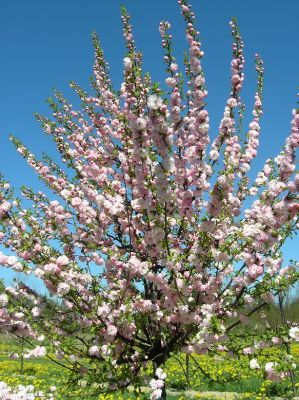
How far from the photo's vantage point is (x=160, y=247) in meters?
4.32

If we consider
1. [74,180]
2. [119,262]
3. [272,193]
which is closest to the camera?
[272,193]

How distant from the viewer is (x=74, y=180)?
6.67m

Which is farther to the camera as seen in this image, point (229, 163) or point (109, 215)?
point (109, 215)

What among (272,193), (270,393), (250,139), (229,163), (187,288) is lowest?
(270,393)

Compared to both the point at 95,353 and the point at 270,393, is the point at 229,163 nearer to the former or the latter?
the point at 95,353

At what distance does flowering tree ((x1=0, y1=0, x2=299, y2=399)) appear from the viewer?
4.07 metres

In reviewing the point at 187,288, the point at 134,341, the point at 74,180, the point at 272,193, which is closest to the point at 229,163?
the point at 272,193

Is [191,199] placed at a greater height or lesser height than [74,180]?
lesser

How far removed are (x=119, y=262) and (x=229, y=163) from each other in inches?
71.3

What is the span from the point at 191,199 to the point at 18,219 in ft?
6.62

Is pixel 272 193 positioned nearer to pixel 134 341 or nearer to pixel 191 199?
pixel 191 199

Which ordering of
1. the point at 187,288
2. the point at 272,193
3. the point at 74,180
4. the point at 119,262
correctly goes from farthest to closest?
the point at 74,180
the point at 119,262
the point at 187,288
the point at 272,193

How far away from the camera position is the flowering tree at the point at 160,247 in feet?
Answer: 13.4

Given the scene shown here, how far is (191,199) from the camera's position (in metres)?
4.81
